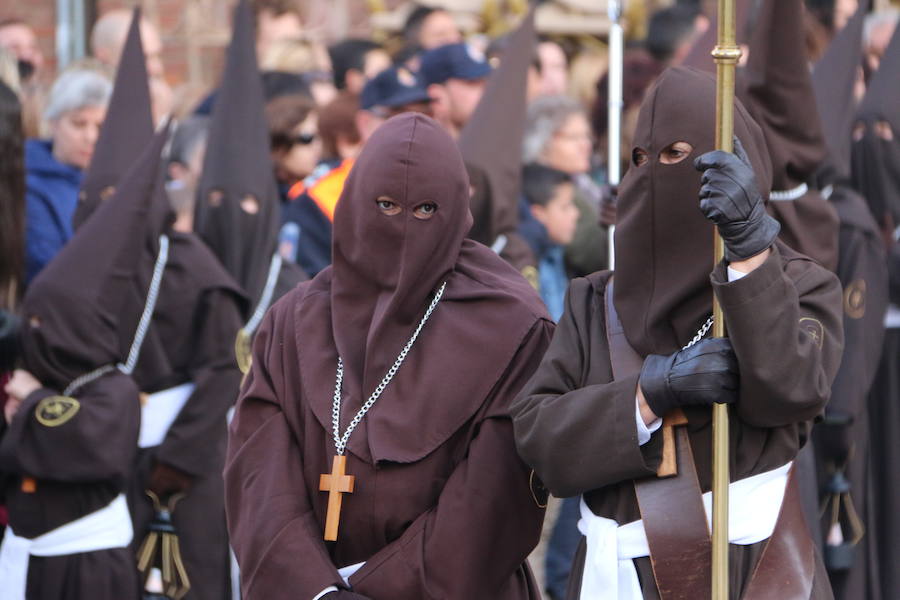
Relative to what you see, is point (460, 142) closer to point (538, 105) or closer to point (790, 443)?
point (538, 105)

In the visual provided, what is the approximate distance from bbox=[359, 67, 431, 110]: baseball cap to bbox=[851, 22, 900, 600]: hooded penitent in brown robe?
6.57 ft

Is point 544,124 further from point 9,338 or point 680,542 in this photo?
point 680,542

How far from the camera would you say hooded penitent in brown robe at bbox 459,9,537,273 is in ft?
23.8

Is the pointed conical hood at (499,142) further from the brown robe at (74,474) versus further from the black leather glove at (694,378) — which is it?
the black leather glove at (694,378)

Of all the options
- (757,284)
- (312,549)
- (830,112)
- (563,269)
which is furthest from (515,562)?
(563,269)

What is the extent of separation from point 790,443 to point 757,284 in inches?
18.1

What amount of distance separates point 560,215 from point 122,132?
8.97 ft

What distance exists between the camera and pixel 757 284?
3588mm

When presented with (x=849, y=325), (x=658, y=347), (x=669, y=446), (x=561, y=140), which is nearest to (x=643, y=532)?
(x=669, y=446)

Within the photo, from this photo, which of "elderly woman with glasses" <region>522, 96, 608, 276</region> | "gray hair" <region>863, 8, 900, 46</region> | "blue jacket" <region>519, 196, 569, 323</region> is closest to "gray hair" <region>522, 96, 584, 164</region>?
"elderly woman with glasses" <region>522, 96, 608, 276</region>

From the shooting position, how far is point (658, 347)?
389cm

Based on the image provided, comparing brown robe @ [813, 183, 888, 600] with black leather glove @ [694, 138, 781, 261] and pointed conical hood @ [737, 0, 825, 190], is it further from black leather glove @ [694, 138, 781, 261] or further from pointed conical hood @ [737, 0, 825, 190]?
black leather glove @ [694, 138, 781, 261]

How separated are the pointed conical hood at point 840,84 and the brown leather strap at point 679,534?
3251 millimetres

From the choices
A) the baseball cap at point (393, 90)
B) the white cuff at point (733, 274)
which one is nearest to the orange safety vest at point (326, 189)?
the baseball cap at point (393, 90)
